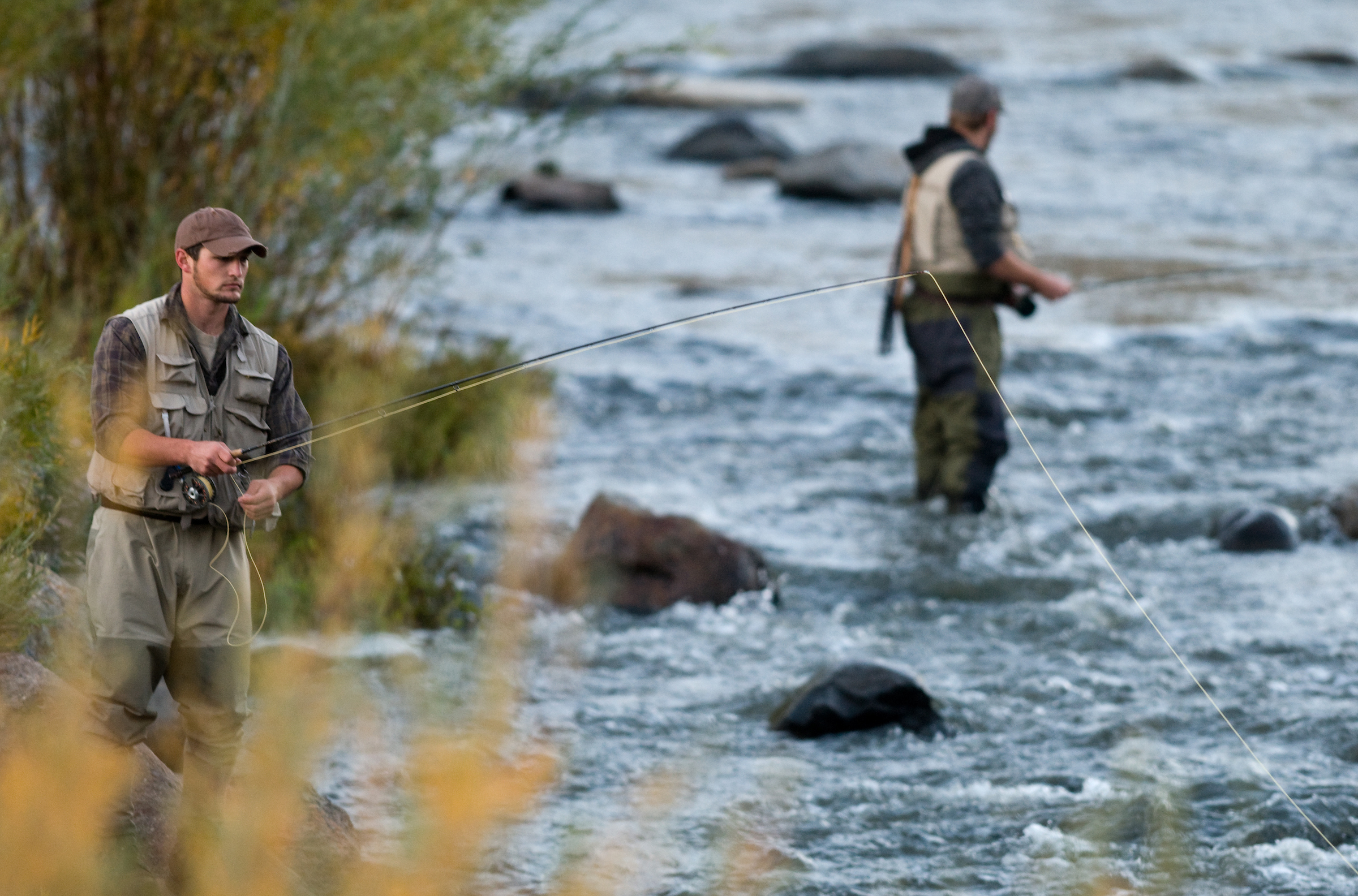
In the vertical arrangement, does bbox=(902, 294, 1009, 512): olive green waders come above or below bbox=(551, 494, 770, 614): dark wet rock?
above

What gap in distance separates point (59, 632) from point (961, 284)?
4.15 m

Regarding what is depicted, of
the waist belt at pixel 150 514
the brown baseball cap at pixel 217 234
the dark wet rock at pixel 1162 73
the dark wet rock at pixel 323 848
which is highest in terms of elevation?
the dark wet rock at pixel 1162 73

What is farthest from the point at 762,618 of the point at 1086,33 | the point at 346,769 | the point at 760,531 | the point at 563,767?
the point at 1086,33

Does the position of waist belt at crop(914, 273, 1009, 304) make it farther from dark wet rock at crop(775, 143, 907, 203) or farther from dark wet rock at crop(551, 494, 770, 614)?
dark wet rock at crop(775, 143, 907, 203)

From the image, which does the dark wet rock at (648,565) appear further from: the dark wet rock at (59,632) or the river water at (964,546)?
the dark wet rock at (59,632)

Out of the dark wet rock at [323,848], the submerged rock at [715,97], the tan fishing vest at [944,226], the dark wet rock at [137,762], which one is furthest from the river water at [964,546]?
the submerged rock at [715,97]

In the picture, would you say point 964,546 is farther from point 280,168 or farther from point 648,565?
point 280,168

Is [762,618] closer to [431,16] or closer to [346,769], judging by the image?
[346,769]

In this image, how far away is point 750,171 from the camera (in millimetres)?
17328

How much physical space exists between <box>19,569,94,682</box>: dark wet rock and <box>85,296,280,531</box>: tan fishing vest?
2.51 ft

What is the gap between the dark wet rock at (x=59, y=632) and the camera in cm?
399

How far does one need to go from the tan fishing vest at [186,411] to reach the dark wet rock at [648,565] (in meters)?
3.34

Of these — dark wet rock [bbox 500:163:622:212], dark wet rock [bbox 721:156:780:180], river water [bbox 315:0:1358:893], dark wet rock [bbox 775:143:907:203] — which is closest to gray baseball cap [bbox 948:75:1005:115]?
river water [bbox 315:0:1358:893]

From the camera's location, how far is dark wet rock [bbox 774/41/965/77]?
23828mm
